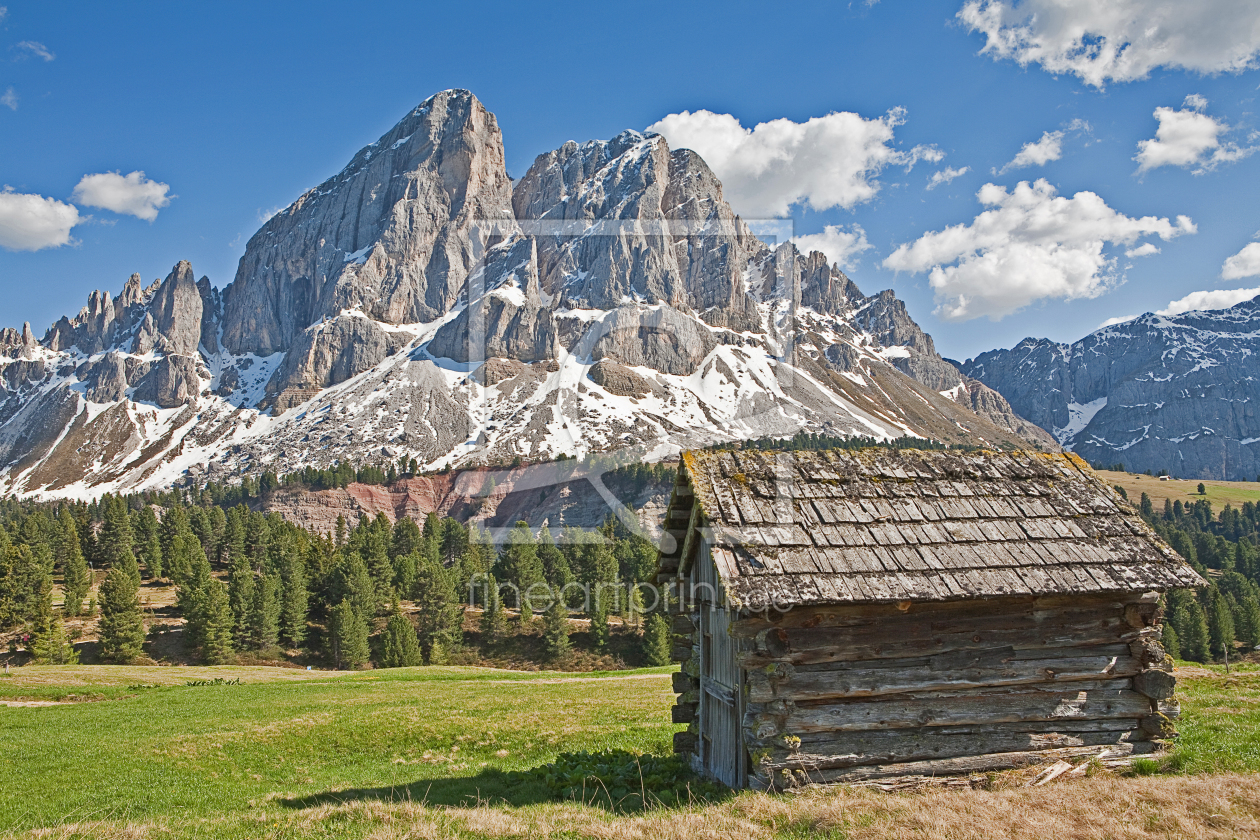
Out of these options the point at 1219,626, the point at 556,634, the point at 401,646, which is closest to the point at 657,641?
the point at 556,634

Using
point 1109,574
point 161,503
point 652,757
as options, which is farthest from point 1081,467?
point 161,503

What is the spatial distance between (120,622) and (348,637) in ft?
61.7

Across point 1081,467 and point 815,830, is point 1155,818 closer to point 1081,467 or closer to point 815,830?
point 815,830

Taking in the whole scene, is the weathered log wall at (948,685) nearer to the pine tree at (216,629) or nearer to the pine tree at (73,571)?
the pine tree at (216,629)

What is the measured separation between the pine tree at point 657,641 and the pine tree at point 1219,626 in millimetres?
59189

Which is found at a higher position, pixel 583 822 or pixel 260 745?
pixel 583 822

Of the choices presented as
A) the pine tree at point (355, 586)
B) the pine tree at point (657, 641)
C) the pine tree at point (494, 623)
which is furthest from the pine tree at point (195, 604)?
the pine tree at point (657, 641)

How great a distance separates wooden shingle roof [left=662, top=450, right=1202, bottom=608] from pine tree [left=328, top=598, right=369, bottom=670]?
6388 centimetres

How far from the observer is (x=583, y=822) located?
976 cm

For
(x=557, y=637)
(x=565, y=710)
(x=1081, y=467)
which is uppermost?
(x=1081, y=467)

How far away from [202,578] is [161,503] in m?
122

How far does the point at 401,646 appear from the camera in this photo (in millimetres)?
67250

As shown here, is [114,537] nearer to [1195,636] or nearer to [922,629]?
[922,629]

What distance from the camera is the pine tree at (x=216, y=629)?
65188mm
